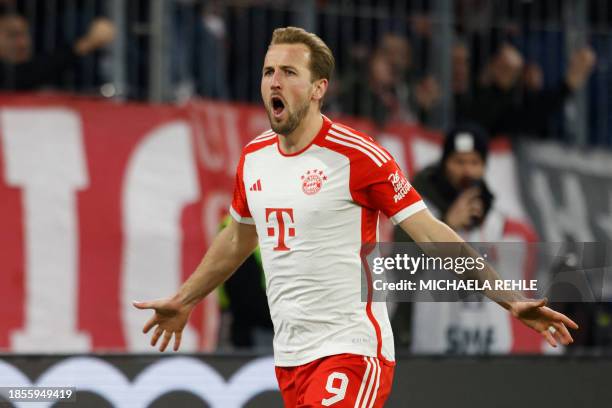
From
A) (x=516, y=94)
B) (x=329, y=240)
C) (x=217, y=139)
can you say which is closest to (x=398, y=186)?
(x=329, y=240)

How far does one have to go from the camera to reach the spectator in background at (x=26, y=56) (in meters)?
9.91

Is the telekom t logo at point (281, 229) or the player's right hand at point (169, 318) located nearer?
the telekom t logo at point (281, 229)

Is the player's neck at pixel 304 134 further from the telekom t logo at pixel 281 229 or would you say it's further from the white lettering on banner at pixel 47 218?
the white lettering on banner at pixel 47 218

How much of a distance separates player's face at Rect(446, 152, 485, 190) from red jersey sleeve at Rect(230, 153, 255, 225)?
3.11 meters

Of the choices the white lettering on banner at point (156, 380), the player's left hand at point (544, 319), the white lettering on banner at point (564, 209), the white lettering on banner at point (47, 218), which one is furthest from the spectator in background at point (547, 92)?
the player's left hand at point (544, 319)

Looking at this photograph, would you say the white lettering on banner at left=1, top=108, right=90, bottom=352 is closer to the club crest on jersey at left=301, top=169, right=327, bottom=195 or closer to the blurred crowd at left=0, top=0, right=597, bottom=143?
the blurred crowd at left=0, top=0, right=597, bottom=143

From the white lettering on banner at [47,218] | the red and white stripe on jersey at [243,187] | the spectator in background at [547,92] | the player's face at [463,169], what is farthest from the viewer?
the spectator in background at [547,92]

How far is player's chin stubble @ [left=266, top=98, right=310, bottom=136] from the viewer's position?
5.85 m

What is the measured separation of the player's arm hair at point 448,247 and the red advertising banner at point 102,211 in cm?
441

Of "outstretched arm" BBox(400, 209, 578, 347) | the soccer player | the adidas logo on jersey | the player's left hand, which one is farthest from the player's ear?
the player's left hand

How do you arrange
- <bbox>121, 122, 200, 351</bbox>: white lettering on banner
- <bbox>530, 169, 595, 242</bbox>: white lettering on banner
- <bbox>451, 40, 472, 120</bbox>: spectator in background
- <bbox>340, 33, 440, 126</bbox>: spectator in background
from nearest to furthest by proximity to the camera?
<bbox>121, 122, 200, 351</bbox>: white lettering on banner, <bbox>340, 33, 440, 126</bbox>: spectator in background, <bbox>451, 40, 472, 120</bbox>: spectator in background, <bbox>530, 169, 595, 242</bbox>: white lettering on banner

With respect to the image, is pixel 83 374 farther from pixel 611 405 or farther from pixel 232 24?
pixel 232 24

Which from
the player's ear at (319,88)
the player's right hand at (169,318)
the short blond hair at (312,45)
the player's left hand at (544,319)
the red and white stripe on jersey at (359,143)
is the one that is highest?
the short blond hair at (312,45)

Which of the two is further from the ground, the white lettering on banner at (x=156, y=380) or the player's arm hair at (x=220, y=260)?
the player's arm hair at (x=220, y=260)
